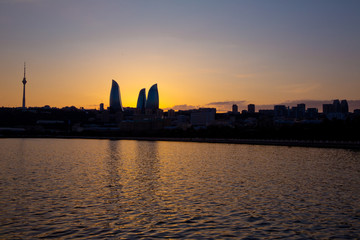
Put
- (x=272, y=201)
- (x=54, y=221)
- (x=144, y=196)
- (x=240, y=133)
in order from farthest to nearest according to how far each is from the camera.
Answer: (x=240, y=133), (x=144, y=196), (x=272, y=201), (x=54, y=221)

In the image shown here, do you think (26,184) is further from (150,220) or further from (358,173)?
(358,173)

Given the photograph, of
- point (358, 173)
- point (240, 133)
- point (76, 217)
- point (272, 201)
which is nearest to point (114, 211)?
point (76, 217)

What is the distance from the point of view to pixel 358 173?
118ft

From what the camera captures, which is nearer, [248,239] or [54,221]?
[248,239]

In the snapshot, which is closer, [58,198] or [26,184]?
[58,198]

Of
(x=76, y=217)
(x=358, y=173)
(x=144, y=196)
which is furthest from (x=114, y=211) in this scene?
(x=358, y=173)

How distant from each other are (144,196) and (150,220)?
6.13 meters

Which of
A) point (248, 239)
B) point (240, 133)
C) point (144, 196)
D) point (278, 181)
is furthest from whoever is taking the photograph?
point (240, 133)

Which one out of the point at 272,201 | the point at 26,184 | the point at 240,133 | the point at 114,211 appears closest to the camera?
the point at 114,211

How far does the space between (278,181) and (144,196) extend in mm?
12339

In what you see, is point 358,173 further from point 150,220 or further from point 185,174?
point 150,220

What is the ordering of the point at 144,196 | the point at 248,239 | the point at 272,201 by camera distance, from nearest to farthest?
the point at 248,239 → the point at 272,201 → the point at 144,196

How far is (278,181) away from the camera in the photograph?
30.0m

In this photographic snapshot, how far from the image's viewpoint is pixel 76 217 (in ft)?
57.6
